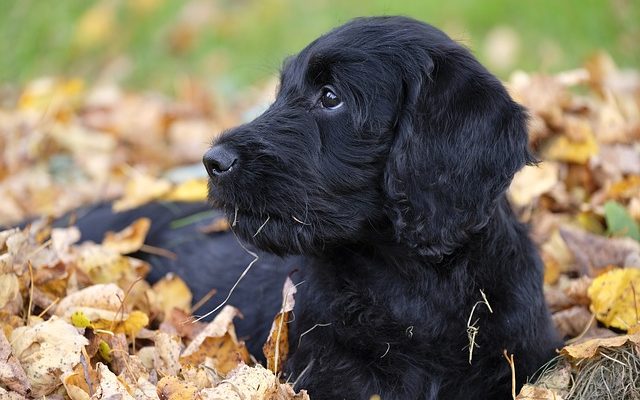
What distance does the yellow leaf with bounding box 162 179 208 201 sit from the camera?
16.6 ft

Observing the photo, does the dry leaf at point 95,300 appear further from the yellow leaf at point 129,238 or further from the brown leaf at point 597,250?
the brown leaf at point 597,250

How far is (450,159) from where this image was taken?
294cm

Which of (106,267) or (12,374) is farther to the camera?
(106,267)

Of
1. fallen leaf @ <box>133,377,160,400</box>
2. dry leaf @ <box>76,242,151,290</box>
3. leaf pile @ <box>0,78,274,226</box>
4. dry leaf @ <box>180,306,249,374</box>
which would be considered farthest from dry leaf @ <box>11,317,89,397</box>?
leaf pile @ <box>0,78,274,226</box>

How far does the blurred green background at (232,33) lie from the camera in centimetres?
857

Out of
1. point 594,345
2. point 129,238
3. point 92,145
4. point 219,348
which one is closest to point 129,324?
point 219,348

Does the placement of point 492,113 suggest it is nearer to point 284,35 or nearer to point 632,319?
point 632,319

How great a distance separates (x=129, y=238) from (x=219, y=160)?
150 centimetres

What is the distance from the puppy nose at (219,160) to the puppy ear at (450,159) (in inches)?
22.0

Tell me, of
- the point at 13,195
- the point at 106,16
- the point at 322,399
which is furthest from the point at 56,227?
the point at 106,16

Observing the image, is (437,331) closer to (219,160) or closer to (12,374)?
(219,160)

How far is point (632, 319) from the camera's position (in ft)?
11.2

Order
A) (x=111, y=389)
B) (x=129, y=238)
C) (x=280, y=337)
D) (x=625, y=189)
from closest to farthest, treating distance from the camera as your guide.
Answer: (x=111, y=389)
(x=280, y=337)
(x=129, y=238)
(x=625, y=189)

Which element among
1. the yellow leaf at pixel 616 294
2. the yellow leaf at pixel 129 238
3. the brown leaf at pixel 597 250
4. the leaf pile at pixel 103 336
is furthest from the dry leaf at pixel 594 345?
the yellow leaf at pixel 129 238
